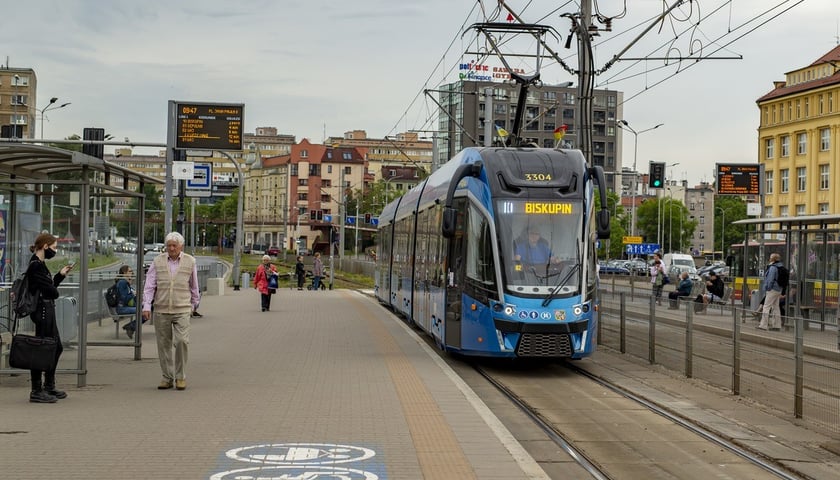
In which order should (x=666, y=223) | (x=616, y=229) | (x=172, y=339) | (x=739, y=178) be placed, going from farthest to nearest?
(x=666, y=223)
(x=616, y=229)
(x=739, y=178)
(x=172, y=339)

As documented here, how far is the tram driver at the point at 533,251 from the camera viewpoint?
15.6 m

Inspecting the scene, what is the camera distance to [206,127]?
86.8ft

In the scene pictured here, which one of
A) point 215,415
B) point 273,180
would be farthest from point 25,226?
point 273,180

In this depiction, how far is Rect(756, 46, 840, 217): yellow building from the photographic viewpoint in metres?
77.6

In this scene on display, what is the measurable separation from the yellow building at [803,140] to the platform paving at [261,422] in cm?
6566

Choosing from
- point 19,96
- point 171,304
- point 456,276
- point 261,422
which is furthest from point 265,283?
point 19,96

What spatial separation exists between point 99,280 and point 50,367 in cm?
688

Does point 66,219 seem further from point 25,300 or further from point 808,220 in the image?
point 808,220

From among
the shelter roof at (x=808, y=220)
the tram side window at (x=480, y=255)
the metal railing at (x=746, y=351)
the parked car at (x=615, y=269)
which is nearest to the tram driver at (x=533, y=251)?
the tram side window at (x=480, y=255)

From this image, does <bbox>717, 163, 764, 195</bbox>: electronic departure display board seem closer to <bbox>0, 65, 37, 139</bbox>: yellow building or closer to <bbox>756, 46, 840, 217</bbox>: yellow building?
<bbox>756, 46, 840, 217</bbox>: yellow building

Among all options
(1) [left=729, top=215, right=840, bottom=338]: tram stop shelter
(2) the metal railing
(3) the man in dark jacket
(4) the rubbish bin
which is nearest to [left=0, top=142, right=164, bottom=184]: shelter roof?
(2) the metal railing

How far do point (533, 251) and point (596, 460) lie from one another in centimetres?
679

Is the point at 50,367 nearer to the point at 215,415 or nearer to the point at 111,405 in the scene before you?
the point at 111,405

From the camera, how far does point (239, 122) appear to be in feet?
90.4
